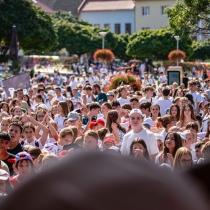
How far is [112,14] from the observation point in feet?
300

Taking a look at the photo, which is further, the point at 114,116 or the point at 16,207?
the point at 114,116

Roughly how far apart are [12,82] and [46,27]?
24.5m

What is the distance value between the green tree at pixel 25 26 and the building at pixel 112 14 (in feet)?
151

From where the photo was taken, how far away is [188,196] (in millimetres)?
590

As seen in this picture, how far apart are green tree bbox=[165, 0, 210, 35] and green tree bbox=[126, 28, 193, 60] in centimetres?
4455

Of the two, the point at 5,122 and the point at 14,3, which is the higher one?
the point at 14,3

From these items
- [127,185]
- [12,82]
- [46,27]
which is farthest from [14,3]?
[127,185]

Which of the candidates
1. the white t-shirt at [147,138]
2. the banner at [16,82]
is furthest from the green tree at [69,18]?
the white t-shirt at [147,138]

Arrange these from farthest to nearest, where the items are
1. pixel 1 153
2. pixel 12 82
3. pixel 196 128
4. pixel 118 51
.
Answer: pixel 118 51, pixel 12 82, pixel 196 128, pixel 1 153

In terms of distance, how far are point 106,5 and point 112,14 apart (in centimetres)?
230

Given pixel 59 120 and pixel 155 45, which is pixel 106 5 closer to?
pixel 155 45

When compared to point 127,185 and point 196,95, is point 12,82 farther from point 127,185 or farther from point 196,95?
point 127,185

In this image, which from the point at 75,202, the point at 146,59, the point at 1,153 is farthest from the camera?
the point at 146,59

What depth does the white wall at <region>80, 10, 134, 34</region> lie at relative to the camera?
90.1 m
